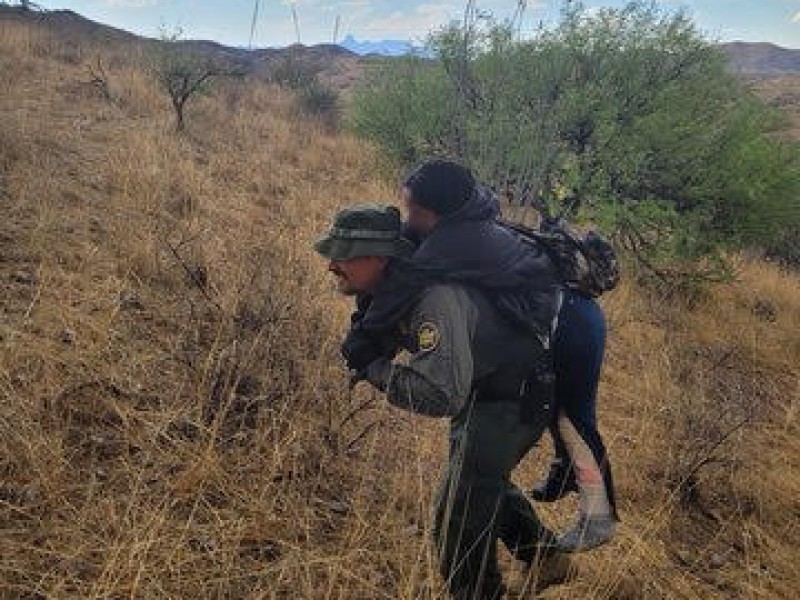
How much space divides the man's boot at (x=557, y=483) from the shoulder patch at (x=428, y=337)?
0.74 meters

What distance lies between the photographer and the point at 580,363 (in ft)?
7.58

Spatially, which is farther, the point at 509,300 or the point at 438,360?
A: the point at 509,300

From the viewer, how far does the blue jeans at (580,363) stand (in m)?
2.31

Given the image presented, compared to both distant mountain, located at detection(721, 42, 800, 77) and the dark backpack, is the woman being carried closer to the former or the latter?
the dark backpack

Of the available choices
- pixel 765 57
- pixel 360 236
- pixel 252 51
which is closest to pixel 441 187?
pixel 360 236

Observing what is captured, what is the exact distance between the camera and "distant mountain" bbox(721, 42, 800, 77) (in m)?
73.4

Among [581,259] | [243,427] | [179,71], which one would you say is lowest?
[243,427]

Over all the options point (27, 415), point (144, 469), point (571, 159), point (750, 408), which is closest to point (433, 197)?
point (144, 469)

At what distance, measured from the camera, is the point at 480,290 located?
7.11 feet

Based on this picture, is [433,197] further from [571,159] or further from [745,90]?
[745,90]

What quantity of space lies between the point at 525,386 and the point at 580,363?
209 mm

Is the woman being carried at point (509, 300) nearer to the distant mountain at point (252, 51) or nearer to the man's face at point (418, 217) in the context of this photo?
the man's face at point (418, 217)

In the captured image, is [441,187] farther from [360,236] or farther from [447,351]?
[447,351]

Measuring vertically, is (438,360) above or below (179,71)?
below
